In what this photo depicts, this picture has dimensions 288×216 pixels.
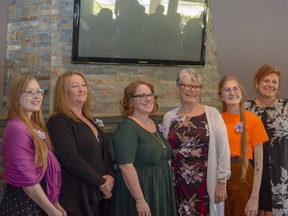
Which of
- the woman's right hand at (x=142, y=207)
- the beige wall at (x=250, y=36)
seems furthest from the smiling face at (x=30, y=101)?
the beige wall at (x=250, y=36)

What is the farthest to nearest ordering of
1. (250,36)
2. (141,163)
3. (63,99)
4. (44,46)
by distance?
1. (250,36)
2. (44,46)
3. (141,163)
4. (63,99)

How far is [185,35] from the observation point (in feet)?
12.8

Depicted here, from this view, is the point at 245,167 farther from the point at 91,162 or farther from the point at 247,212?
the point at 91,162

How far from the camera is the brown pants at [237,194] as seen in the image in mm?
2699

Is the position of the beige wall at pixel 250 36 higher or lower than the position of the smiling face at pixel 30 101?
higher

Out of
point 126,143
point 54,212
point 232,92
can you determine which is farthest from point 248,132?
point 54,212

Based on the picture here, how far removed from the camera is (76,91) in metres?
2.39

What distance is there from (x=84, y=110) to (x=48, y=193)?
1.91 feet

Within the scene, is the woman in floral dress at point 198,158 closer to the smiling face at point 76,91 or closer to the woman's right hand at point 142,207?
the woman's right hand at point 142,207

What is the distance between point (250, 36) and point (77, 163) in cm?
284

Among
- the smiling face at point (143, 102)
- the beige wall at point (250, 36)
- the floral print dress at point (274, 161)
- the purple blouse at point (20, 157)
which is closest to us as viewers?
the purple blouse at point (20, 157)

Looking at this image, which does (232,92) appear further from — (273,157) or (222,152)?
(273,157)

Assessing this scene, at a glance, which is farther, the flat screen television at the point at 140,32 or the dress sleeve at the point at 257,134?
the flat screen television at the point at 140,32

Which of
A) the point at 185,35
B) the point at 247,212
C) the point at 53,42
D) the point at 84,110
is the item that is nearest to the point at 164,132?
the point at 84,110
